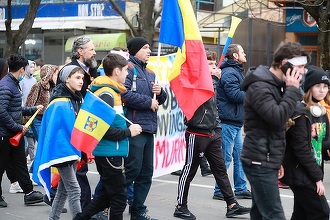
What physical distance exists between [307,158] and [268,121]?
49 cm

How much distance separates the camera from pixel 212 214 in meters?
8.01

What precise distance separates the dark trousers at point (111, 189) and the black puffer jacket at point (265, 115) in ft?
5.05

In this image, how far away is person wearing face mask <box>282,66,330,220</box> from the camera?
5.27m

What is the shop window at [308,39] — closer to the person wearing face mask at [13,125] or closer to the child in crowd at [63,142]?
the person wearing face mask at [13,125]

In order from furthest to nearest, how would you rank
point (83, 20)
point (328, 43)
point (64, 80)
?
point (83, 20), point (328, 43), point (64, 80)

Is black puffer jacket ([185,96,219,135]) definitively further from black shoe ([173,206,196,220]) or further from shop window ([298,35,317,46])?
shop window ([298,35,317,46])

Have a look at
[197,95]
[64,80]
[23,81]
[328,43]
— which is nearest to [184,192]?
[197,95]

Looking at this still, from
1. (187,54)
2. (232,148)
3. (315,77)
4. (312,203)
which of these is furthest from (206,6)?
(312,203)

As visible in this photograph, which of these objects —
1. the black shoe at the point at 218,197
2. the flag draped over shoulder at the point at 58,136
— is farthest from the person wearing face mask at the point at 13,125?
the black shoe at the point at 218,197

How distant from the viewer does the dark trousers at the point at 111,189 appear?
250 inches

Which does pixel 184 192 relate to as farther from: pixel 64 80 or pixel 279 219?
pixel 279 219

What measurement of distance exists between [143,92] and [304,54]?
94.5 inches

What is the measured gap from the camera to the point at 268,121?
4988 millimetres

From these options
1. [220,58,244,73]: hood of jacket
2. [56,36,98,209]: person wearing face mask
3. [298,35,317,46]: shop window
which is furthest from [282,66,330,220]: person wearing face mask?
[298,35,317,46]: shop window
